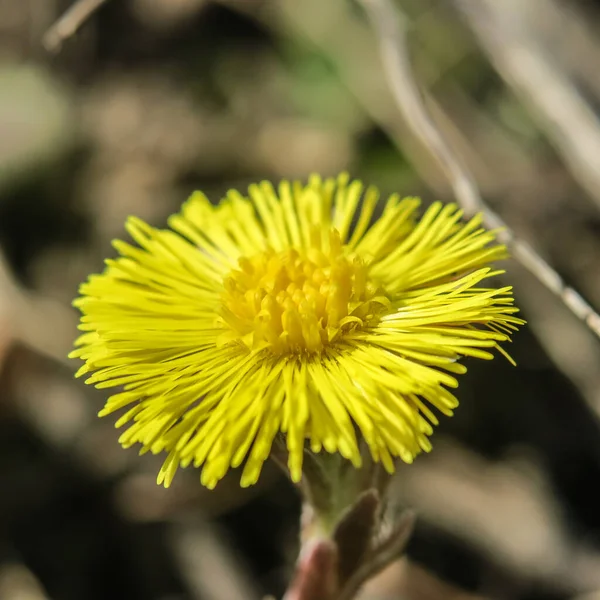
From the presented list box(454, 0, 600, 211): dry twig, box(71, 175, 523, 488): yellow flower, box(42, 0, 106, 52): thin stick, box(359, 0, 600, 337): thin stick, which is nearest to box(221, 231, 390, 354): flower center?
box(71, 175, 523, 488): yellow flower

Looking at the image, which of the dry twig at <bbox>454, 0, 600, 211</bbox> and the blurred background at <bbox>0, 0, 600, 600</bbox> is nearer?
the dry twig at <bbox>454, 0, 600, 211</bbox>

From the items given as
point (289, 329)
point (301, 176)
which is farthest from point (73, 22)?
point (301, 176)

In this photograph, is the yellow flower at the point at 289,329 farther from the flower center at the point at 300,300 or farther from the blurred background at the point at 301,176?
the blurred background at the point at 301,176

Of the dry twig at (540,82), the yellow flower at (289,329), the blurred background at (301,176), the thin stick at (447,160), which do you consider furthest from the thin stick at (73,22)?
the dry twig at (540,82)

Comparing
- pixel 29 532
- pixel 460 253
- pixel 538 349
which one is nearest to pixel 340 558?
pixel 460 253

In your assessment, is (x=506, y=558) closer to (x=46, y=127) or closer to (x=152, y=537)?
(x=152, y=537)

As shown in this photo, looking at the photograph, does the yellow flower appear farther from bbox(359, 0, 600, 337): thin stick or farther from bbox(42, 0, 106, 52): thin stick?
bbox(42, 0, 106, 52): thin stick
